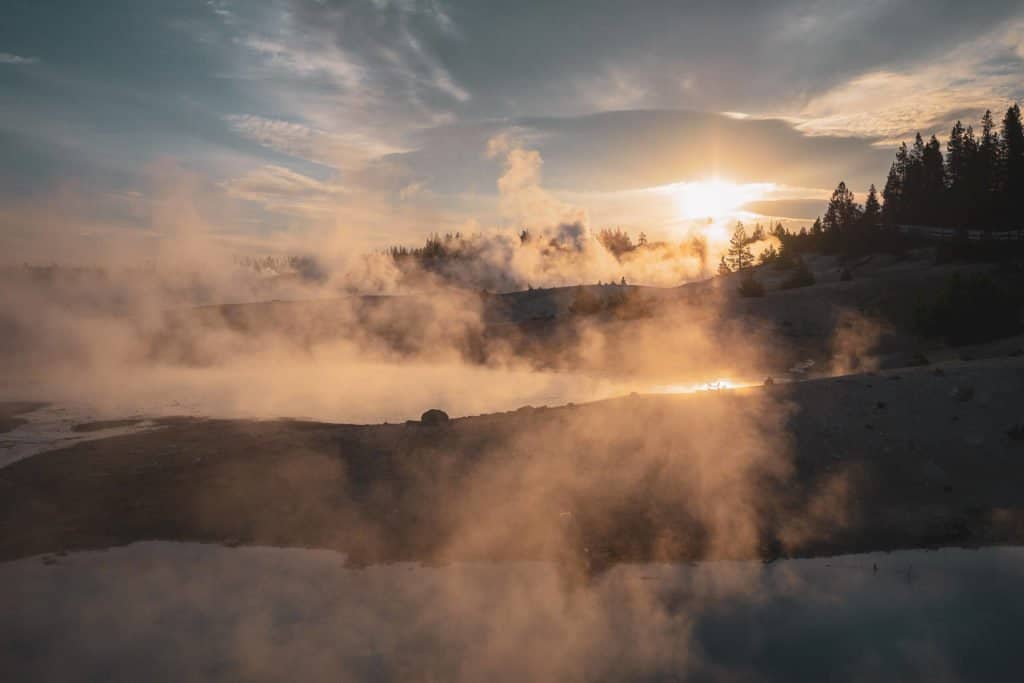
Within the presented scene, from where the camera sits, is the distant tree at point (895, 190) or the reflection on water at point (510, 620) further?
the distant tree at point (895, 190)

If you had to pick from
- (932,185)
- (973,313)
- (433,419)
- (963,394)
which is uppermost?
(932,185)

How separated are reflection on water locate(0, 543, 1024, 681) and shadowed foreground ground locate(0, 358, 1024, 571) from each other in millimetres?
737

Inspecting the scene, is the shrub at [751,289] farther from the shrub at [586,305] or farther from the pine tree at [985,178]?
the pine tree at [985,178]

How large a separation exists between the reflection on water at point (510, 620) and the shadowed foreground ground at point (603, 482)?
0.74m

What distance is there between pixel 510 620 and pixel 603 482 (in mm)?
4422

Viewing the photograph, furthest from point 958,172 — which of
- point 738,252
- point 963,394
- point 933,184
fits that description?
point 963,394

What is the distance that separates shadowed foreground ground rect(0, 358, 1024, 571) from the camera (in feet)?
35.3

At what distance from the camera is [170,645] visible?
26.8ft

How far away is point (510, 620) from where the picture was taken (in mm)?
8453

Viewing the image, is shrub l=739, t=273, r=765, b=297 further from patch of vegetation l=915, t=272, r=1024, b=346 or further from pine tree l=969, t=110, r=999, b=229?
pine tree l=969, t=110, r=999, b=229

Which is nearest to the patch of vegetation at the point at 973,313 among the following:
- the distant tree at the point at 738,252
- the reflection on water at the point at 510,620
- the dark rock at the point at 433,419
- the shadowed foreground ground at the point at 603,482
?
the shadowed foreground ground at the point at 603,482

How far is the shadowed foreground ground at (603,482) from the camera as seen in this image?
424 inches

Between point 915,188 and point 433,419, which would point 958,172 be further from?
point 433,419

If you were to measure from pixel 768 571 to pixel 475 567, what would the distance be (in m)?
4.71
